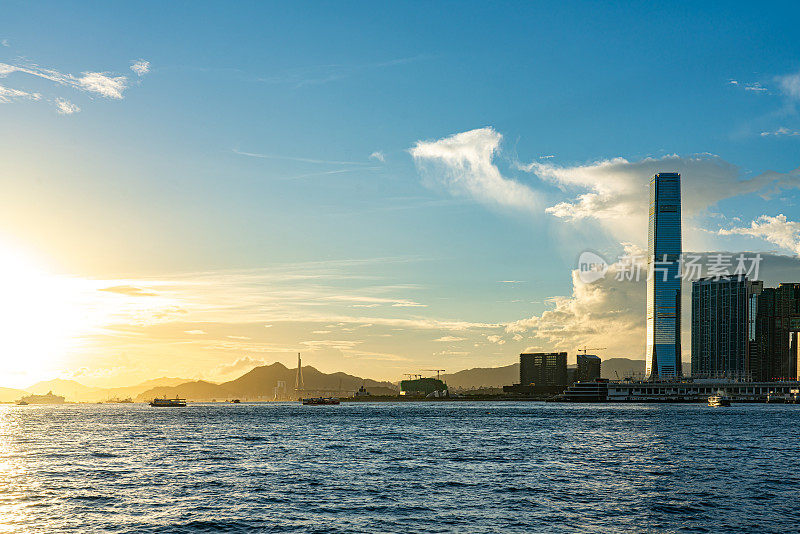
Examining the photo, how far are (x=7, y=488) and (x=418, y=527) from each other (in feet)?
163

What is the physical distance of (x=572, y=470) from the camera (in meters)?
87.1

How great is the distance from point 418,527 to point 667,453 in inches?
2719

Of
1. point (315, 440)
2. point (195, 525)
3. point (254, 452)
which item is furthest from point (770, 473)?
point (315, 440)

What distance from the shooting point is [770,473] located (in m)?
83.4

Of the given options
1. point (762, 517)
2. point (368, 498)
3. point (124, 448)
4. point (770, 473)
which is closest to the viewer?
point (762, 517)

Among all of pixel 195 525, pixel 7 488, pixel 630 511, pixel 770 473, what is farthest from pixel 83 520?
pixel 770 473

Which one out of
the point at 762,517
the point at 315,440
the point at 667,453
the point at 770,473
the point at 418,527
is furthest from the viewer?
the point at 315,440

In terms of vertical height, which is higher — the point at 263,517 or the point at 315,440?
the point at 263,517

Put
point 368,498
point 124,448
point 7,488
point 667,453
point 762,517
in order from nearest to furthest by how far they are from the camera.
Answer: point 762,517, point 368,498, point 7,488, point 667,453, point 124,448

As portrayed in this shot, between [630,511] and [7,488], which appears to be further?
[7,488]

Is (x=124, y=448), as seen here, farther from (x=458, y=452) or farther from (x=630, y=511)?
(x=630, y=511)

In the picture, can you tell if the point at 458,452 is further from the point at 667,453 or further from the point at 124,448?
the point at 124,448

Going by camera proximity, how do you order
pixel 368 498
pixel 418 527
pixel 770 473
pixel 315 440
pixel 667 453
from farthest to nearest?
pixel 315 440 → pixel 667 453 → pixel 770 473 → pixel 368 498 → pixel 418 527

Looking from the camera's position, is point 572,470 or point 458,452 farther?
point 458,452
